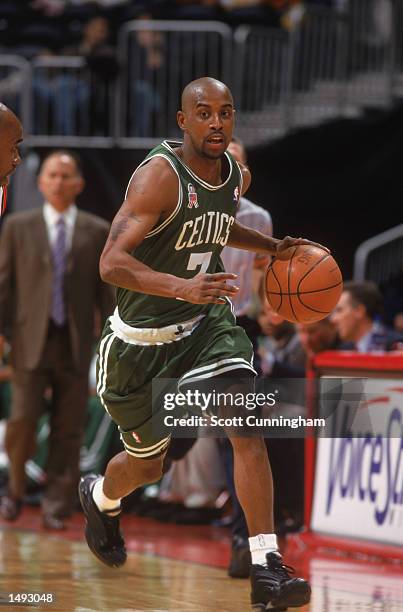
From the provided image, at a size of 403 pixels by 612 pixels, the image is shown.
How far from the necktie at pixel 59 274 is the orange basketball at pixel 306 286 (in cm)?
333

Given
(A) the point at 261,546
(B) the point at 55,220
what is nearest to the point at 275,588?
(A) the point at 261,546

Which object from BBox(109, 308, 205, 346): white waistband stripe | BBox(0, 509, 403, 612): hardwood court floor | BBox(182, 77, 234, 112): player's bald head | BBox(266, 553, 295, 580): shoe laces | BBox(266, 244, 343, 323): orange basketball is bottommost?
BBox(0, 509, 403, 612): hardwood court floor

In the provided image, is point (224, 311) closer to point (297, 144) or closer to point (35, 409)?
point (35, 409)

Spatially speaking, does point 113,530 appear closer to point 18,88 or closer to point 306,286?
point 306,286

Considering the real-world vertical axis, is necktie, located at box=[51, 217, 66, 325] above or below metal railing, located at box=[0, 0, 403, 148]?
below

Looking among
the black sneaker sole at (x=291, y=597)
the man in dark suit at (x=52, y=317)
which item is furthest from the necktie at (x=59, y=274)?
the black sneaker sole at (x=291, y=597)

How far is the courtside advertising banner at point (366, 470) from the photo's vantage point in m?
6.51

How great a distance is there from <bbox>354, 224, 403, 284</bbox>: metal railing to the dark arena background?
0.03m

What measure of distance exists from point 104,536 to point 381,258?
8338mm

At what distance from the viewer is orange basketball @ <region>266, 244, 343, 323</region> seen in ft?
16.0

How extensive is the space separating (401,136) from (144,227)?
379 inches

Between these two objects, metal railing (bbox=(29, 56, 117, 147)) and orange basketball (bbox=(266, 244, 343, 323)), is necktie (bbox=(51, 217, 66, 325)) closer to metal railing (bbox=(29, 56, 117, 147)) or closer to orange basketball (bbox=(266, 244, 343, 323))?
orange basketball (bbox=(266, 244, 343, 323))

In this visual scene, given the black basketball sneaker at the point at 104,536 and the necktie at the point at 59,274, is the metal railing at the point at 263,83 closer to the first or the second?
the necktie at the point at 59,274

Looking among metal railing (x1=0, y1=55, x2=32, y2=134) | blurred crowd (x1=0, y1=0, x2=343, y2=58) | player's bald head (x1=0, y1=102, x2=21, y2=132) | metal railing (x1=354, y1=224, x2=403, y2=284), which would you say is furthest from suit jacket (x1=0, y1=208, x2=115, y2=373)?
blurred crowd (x1=0, y1=0, x2=343, y2=58)
